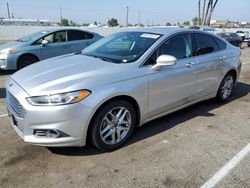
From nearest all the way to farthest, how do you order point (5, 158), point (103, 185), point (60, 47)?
point (103, 185) < point (5, 158) < point (60, 47)

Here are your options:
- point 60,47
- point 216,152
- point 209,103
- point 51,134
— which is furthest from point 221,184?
point 60,47

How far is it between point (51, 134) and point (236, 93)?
5.08 metres

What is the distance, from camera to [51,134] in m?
3.14

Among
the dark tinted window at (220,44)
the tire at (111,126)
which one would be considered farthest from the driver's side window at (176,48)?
the dark tinted window at (220,44)

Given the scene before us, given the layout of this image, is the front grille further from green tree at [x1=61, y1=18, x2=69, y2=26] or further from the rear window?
green tree at [x1=61, y1=18, x2=69, y2=26]

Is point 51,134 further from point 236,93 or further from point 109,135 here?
point 236,93

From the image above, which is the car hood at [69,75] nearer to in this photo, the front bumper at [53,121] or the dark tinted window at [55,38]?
the front bumper at [53,121]

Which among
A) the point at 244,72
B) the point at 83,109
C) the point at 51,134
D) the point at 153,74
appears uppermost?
the point at 153,74

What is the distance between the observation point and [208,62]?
4.89m

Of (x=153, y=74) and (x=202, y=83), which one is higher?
(x=153, y=74)

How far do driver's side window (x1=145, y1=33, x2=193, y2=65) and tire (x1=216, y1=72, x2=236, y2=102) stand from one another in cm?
141

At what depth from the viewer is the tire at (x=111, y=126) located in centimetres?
334

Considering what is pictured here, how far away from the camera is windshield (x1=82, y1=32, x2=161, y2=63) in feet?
12.9

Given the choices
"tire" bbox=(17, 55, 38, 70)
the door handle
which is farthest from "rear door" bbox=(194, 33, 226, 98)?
"tire" bbox=(17, 55, 38, 70)
